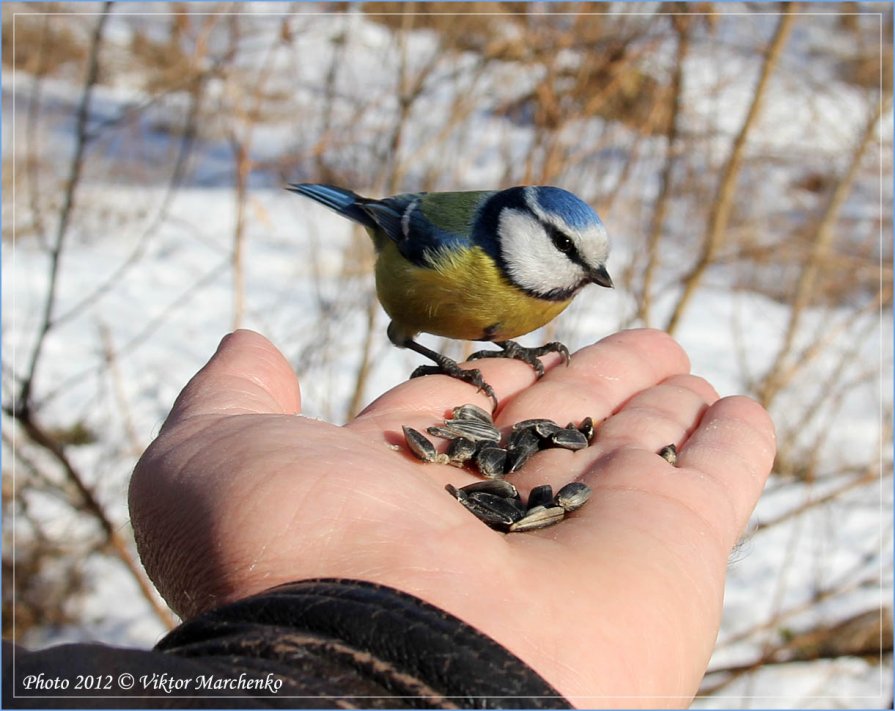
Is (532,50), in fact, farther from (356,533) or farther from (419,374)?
(356,533)

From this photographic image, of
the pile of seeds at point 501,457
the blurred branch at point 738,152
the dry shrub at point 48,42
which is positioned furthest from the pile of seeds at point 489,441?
the dry shrub at point 48,42

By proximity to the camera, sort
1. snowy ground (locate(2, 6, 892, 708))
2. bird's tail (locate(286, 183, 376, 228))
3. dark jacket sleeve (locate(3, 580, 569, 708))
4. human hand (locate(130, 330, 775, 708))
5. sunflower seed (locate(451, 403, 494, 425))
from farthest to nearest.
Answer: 1. snowy ground (locate(2, 6, 892, 708))
2. bird's tail (locate(286, 183, 376, 228))
3. sunflower seed (locate(451, 403, 494, 425))
4. human hand (locate(130, 330, 775, 708))
5. dark jacket sleeve (locate(3, 580, 569, 708))

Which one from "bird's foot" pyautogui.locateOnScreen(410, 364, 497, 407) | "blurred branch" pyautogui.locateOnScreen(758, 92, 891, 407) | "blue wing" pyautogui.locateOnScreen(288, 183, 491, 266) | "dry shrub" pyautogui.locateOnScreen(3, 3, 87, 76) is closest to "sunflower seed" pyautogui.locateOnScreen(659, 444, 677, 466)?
"bird's foot" pyautogui.locateOnScreen(410, 364, 497, 407)

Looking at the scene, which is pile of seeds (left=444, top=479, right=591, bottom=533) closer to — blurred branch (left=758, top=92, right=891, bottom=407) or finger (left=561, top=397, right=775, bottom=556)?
finger (left=561, top=397, right=775, bottom=556)

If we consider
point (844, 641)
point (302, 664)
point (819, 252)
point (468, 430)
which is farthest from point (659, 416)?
point (844, 641)

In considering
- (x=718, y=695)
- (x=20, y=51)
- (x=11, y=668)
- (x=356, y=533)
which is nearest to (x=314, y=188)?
(x=356, y=533)

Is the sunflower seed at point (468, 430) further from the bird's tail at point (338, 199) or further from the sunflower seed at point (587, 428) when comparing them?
the bird's tail at point (338, 199)
